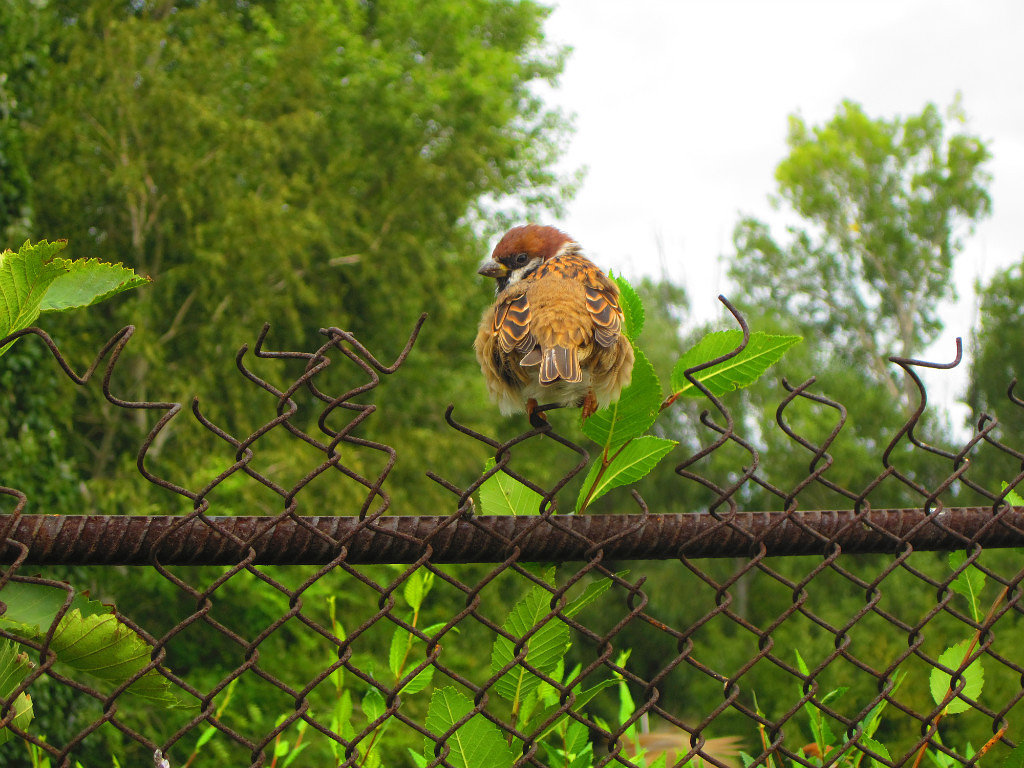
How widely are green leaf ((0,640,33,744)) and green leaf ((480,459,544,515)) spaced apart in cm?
62

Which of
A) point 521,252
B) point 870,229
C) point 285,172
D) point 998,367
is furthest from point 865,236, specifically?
point 521,252

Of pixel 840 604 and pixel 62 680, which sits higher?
pixel 62 680

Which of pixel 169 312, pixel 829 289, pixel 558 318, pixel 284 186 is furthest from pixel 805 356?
pixel 558 318

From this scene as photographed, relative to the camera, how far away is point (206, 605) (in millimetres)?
1049

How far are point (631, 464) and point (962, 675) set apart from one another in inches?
29.0

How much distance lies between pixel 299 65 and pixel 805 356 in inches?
538

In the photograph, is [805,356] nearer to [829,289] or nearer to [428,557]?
[829,289]

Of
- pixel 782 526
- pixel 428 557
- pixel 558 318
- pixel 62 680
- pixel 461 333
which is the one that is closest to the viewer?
pixel 62 680

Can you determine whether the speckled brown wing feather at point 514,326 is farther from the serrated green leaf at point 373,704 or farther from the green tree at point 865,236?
the green tree at point 865,236

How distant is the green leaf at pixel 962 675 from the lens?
1.50 metres

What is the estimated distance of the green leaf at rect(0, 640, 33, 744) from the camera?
1011 mm

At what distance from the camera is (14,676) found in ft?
3.36

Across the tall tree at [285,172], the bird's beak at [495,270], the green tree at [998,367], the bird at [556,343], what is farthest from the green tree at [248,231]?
the green tree at [998,367]

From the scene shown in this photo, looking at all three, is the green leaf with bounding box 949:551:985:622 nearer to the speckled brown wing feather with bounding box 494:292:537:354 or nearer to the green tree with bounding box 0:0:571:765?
the speckled brown wing feather with bounding box 494:292:537:354
